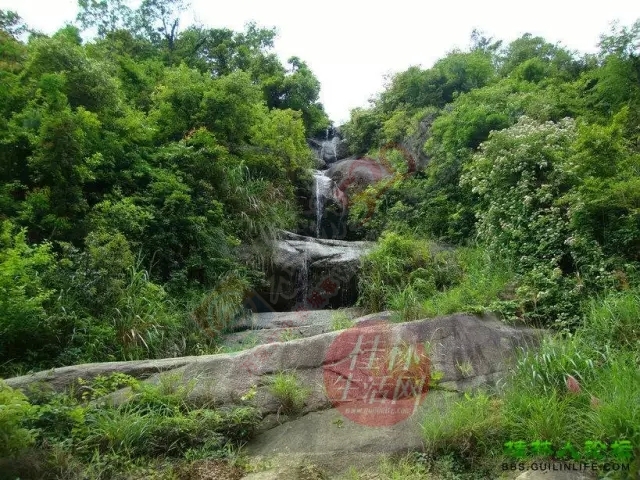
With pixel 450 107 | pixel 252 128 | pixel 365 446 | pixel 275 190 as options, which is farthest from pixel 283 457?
pixel 450 107

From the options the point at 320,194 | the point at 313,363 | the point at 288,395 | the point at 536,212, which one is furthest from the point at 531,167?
the point at 320,194

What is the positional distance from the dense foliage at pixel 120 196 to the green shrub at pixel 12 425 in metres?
2.25

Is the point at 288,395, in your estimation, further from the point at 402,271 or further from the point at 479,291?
the point at 402,271

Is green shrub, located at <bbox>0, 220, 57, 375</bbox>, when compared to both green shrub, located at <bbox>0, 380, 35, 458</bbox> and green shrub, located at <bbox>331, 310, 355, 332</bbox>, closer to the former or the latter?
green shrub, located at <bbox>0, 380, 35, 458</bbox>

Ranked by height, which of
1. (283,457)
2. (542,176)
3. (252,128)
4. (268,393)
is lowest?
(283,457)

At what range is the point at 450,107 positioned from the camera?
14.5m

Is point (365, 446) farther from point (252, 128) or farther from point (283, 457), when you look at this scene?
point (252, 128)

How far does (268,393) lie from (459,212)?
707 cm

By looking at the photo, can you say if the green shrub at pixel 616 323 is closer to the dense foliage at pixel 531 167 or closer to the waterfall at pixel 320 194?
the dense foliage at pixel 531 167

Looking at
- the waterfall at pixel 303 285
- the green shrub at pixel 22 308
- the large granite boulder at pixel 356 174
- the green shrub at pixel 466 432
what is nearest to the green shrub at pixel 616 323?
the green shrub at pixel 466 432

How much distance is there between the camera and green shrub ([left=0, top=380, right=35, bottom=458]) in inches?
163

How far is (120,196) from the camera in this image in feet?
29.8

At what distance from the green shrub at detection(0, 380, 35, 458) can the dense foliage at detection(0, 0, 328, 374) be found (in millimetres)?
2247

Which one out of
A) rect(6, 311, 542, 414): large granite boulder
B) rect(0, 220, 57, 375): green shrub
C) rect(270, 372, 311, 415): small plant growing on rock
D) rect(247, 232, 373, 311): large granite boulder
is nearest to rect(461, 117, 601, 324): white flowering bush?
rect(6, 311, 542, 414): large granite boulder
